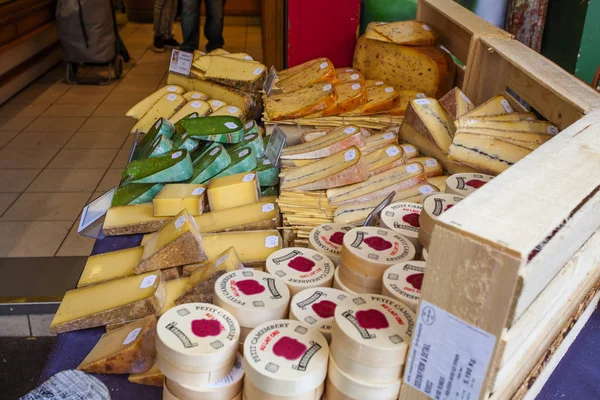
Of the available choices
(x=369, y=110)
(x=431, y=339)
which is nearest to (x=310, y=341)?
(x=431, y=339)

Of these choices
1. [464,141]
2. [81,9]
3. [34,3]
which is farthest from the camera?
[34,3]

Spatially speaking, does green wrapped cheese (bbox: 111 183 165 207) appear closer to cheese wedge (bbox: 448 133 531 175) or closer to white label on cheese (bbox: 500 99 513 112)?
cheese wedge (bbox: 448 133 531 175)

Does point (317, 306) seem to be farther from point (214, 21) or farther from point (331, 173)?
point (214, 21)

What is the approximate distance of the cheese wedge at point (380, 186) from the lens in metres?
2.11

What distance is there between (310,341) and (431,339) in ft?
1.03

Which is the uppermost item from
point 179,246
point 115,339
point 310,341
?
point 310,341

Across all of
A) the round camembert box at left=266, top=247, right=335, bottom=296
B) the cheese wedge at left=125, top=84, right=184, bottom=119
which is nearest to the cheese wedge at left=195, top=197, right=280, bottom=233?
the round camembert box at left=266, top=247, right=335, bottom=296

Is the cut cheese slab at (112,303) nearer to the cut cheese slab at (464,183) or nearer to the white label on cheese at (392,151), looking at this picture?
the cut cheese slab at (464,183)

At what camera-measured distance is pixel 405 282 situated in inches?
53.1

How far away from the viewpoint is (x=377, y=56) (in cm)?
309

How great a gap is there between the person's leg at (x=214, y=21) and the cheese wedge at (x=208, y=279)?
18.8 feet

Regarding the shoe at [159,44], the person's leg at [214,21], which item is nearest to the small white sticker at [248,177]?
the person's leg at [214,21]

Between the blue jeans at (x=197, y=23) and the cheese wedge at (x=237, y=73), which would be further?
the blue jeans at (x=197, y=23)

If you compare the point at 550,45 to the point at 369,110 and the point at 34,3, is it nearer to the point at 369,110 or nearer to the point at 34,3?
the point at 369,110
